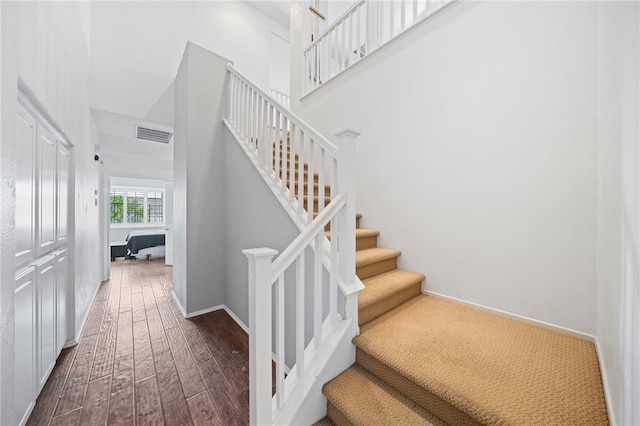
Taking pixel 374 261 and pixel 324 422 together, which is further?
pixel 374 261

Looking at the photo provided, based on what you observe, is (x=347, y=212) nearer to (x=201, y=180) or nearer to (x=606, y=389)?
(x=606, y=389)

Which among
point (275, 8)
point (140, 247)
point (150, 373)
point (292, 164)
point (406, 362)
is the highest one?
point (275, 8)

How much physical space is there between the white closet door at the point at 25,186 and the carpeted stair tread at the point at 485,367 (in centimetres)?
193

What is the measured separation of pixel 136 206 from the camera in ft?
27.7

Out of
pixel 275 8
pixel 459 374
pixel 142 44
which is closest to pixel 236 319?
pixel 459 374

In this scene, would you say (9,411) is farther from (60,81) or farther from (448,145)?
(448,145)

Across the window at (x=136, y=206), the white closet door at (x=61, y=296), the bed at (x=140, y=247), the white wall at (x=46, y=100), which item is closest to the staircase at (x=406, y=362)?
the white wall at (x=46, y=100)

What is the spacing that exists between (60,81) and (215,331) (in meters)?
2.45

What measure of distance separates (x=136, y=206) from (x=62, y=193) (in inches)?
309

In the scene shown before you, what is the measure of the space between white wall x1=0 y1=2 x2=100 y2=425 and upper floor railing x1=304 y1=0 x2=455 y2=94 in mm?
2401

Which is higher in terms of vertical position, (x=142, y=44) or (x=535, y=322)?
(x=142, y=44)

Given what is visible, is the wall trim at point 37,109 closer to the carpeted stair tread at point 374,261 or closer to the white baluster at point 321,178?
the white baluster at point 321,178

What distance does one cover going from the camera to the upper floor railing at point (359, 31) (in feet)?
7.20

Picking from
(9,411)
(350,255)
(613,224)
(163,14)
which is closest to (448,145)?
(613,224)
